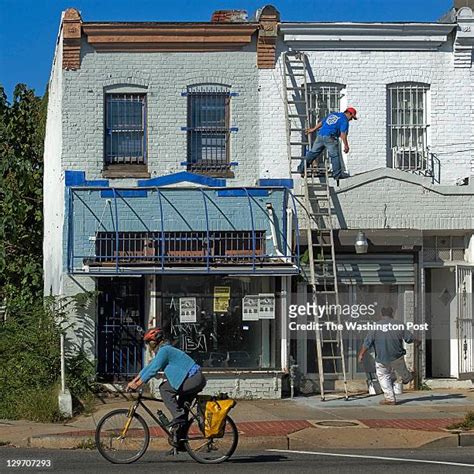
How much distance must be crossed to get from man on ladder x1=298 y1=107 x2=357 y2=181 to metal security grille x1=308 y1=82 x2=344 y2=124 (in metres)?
0.48

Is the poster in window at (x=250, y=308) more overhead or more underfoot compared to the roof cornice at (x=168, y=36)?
more underfoot

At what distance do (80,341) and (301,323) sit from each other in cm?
420

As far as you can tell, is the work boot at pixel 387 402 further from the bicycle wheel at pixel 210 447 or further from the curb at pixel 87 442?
the bicycle wheel at pixel 210 447

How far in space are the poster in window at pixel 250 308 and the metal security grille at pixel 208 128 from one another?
258cm

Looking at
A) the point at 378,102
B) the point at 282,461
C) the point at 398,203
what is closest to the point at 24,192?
the point at 378,102

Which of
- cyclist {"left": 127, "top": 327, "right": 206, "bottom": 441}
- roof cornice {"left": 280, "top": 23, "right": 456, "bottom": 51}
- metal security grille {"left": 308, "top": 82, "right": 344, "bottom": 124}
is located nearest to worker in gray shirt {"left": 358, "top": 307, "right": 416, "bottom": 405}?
metal security grille {"left": 308, "top": 82, "right": 344, "bottom": 124}

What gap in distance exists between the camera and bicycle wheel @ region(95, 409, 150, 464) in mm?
12531

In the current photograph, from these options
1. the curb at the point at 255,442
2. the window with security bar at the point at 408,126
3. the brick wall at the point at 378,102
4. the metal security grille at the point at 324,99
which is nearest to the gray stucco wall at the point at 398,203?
the brick wall at the point at 378,102

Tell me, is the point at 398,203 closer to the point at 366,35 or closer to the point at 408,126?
the point at 408,126

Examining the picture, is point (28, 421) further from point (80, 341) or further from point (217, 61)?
point (217, 61)

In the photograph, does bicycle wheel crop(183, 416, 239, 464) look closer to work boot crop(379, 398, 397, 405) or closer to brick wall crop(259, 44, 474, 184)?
work boot crop(379, 398, 397, 405)

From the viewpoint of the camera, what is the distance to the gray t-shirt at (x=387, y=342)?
18.2 m

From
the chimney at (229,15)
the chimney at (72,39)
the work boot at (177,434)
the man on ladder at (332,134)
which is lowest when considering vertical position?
the work boot at (177,434)

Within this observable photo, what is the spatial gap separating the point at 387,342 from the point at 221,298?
3340 millimetres
